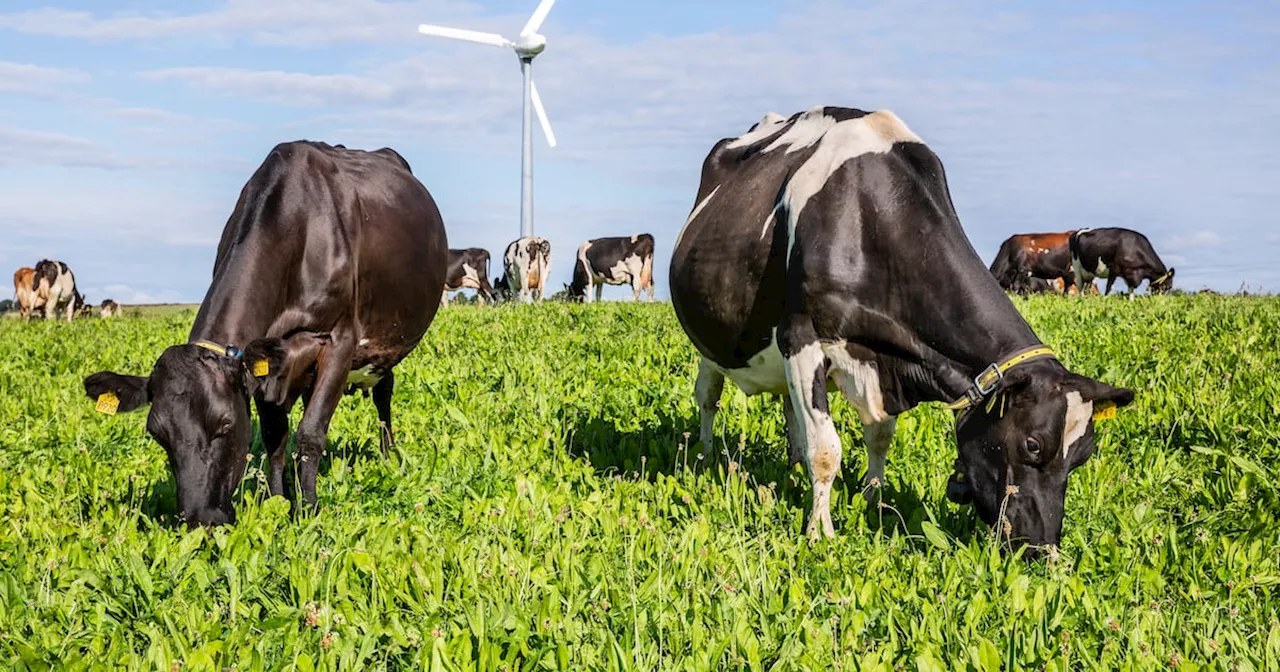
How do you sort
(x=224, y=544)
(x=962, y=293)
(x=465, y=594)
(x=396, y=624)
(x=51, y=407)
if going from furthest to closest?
(x=51, y=407) → (x=962, y=293) → (x=224, y=544) → (x=465, y=594) → (x=396, y=624)

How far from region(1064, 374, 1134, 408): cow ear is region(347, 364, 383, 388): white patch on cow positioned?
15.2 ft

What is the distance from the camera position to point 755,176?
7.66m

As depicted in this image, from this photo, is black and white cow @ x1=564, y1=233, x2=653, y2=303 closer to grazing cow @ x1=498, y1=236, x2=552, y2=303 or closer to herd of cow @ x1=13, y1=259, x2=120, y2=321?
grazing cow @ x1=498, y1=236, x2=552, y2=303

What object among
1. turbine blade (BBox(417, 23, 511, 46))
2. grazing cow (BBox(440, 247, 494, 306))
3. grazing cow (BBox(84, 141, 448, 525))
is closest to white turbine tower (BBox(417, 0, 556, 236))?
turbine blade (BBox(417, 23, 511, 46))

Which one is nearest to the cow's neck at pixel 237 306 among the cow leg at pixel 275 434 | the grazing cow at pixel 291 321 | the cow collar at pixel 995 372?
the grazing cow at pixel 291 321

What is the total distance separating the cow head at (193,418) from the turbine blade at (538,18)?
2839 centimetres

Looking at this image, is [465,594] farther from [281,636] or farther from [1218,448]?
[1218,448]

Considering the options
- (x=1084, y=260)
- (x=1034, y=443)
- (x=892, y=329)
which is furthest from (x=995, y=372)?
(x=1084, y=260)

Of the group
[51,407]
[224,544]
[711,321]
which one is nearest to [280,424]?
[224,544]

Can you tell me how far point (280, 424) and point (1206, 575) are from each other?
5351 mm

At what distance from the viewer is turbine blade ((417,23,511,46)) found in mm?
31938

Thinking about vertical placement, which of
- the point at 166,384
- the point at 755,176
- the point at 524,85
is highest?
the point at 524,85

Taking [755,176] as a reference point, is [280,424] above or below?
below

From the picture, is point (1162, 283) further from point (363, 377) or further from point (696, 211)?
point (363, 377)
